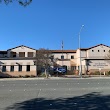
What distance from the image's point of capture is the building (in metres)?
58.4

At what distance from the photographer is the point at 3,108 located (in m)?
11.5

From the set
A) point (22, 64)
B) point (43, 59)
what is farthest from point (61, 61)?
point (43, 59)

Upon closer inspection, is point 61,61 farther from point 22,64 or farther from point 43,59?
point 43,59

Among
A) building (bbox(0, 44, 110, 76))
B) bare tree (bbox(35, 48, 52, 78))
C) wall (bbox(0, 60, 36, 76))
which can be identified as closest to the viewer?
bare tree (bbox(35, 48, 52, 78))

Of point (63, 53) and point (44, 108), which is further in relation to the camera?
point (63, 53)

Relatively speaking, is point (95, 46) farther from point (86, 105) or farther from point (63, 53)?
point (86, 105)

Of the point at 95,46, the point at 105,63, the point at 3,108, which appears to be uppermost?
the point at 95,46

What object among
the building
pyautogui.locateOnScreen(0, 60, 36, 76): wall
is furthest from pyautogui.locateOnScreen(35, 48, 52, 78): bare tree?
the building

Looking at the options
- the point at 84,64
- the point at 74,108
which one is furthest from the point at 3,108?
the point at 84,64

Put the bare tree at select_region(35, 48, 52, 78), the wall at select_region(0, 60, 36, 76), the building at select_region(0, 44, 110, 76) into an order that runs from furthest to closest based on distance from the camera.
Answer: the building at select_region(0, 44, 110, 76) < the wall at select_region(0, 60, 36, 76) < the bare tree at select_region(35, 48, 52, 78)

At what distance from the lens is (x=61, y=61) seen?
2822 inches

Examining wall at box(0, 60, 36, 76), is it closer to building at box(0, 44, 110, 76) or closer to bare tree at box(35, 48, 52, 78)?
building at box(0, 44, 110, 76)

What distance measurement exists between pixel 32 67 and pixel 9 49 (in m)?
18.4

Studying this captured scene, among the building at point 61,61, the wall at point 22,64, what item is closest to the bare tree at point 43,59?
the wall at point 22,64
